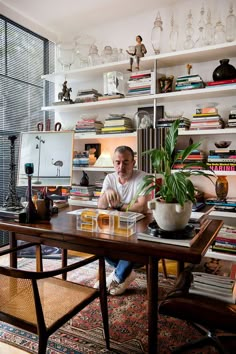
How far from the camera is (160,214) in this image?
1.41m

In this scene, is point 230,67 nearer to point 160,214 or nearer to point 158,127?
point 158,127

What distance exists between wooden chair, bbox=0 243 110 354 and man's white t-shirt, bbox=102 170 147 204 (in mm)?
939

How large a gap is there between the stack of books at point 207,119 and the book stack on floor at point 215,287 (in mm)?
1676

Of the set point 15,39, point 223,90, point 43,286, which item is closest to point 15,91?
point 15,39

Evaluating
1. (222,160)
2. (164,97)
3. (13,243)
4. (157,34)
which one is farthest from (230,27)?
(13,243)

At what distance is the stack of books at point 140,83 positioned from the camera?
3.08 meters

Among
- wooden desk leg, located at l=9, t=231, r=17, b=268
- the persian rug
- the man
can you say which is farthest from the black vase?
wooden desk leg, located at l=9, t=231, r=17, b=268

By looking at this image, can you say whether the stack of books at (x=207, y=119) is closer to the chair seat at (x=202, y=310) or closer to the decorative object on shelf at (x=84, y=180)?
the decorative object on shelf at (x=84, y=180)

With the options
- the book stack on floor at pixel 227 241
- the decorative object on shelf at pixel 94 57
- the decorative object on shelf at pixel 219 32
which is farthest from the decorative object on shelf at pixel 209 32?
the book stack on floor at pixel 227 241

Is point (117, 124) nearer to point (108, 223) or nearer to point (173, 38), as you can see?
point (173, 38)

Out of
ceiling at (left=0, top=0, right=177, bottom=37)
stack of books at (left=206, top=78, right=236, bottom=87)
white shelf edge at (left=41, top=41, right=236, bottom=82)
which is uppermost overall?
ceiling at (left=0, top=0, right=177, bottom=37)

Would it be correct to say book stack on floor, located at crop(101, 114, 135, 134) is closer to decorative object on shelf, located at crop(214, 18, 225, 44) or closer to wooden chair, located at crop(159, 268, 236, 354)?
decorative object on shelf, located at crop(214, 18, 225, 44)

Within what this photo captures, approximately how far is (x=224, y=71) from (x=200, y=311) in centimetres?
226

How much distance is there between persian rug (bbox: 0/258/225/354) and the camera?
170 centimetres
